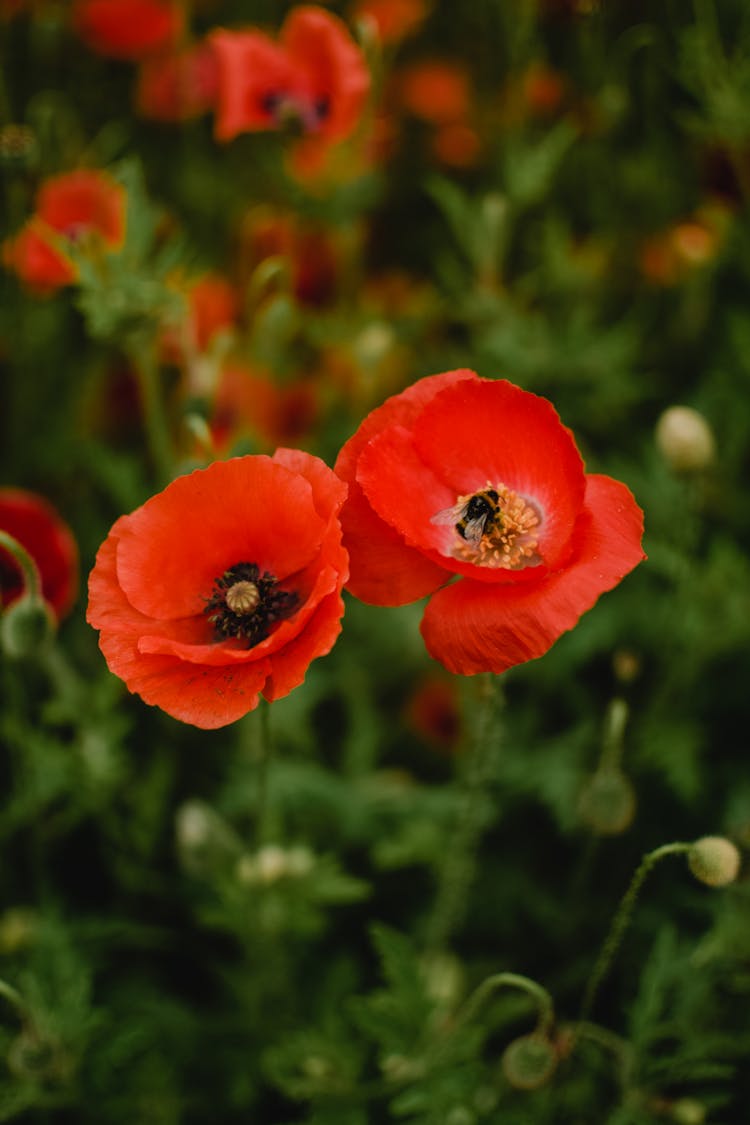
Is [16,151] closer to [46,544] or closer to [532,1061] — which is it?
[46,544]

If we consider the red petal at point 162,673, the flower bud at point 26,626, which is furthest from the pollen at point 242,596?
the flower bud at point 26,626

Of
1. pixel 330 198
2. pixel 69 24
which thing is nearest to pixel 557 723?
pixel 330 198

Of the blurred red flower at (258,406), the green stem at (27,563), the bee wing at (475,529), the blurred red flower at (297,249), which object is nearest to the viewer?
→ the bee wing at (475,529)

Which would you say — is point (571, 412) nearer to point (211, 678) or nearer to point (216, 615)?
point (216, 615)

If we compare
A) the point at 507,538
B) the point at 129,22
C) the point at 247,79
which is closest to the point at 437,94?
the point at 129,22

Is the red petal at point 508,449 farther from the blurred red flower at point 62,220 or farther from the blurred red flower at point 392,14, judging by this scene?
the blurred red flower at point 392,14

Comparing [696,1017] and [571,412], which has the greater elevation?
[571,412]
